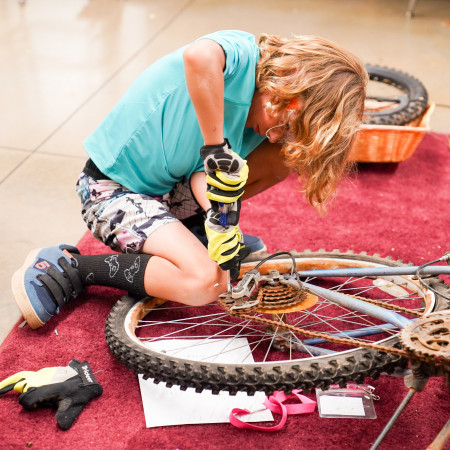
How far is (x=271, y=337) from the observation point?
1.65m

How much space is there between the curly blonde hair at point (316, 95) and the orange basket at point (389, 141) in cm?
77

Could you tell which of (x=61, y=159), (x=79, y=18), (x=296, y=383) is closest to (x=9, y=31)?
(x=79, y=18)

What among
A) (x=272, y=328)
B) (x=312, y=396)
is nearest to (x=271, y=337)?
(x=272, y=328)

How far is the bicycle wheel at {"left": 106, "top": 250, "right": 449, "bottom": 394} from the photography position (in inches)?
52.6

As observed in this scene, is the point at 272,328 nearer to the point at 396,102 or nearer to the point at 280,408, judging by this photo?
the point at 280,408

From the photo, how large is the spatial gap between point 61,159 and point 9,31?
5.00ft

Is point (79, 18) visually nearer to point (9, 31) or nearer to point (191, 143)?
point (9, 31)

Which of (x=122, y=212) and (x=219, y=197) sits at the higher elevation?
(x=219, y=197)

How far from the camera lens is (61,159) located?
2.53m

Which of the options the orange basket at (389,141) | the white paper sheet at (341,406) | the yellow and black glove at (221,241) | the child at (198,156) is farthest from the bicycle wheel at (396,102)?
the white paper sheet at (341,406)

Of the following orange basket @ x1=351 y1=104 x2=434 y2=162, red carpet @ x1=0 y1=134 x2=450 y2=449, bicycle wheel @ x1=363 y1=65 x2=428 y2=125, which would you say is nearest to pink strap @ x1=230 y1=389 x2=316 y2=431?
red carpet @ x1=0 y1=134 x2=450 y2=449

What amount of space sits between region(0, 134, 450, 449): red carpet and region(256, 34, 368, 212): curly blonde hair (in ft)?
1.84

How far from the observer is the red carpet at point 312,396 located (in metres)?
1.39

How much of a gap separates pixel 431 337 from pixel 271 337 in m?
0.51
